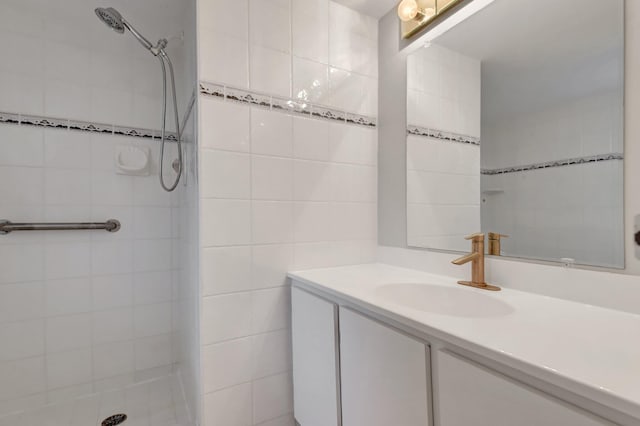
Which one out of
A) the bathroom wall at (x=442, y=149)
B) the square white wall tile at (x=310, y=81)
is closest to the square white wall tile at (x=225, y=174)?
the square white wall tile at (x=310, y=81)

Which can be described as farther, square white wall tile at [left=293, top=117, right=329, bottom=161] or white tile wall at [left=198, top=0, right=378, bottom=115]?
square white wall tile at [left=293, top=117, right=329, bottom=161]

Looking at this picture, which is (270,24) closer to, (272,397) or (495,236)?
(495,236)

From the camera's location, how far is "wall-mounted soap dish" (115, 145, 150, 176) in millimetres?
1730

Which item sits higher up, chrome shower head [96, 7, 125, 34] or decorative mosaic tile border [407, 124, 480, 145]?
chrome shower head [96, 7, 125, 34]

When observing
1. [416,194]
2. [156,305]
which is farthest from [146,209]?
[416,194]

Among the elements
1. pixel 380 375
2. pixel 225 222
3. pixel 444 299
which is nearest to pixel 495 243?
pixel 444 299

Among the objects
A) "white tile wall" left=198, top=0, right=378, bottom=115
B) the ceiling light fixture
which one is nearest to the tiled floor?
"white tile wall" left=198, top=0, right=378, bottom=115

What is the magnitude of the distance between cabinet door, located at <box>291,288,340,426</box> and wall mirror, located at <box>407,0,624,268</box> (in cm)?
62

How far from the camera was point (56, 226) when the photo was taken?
1538 millimetres

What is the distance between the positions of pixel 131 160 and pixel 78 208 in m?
0.39

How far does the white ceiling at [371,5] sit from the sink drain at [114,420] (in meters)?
2.40

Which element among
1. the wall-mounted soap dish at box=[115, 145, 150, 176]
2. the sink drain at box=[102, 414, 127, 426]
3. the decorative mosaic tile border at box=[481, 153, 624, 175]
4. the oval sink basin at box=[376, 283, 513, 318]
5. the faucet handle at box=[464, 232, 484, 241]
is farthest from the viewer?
the wall-mounted soap dish at box=[115, 145, 150, 176]

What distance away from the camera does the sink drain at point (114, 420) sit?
1.42m

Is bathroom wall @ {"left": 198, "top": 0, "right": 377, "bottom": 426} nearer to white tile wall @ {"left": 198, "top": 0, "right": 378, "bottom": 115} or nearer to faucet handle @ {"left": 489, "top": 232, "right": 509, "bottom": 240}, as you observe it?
white tile wall @ {"left": 198, "top": 0, "right": 378, "bottom": 115}
